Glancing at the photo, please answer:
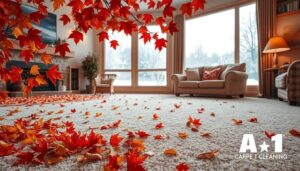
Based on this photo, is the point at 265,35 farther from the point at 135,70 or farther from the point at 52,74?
the point at 52,74

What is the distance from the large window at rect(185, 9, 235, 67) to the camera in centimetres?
585

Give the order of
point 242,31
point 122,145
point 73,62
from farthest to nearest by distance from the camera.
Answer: point 73,62 → point 242,31 → point 122,145

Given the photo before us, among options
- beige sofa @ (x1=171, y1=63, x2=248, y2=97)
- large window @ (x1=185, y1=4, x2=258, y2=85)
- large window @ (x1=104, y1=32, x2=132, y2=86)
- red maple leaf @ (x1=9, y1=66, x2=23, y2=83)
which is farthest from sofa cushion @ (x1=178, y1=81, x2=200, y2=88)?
red maple leaf @ (x1=9, y1=66, x2=23, y2=83)

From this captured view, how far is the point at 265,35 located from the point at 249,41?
2.08ft

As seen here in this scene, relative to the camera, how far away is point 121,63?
7.34 meters

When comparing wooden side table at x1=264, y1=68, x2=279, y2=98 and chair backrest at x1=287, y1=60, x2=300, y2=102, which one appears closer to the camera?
chair backrest at x1=287, y1=60, x2=300, y2=102

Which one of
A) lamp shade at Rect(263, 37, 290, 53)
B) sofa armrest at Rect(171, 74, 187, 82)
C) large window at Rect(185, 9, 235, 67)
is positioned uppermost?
large window at Rect(185, 9, 235, 67)

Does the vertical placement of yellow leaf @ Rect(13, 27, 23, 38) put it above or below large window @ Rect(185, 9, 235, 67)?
below

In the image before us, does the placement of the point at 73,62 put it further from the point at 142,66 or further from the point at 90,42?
the point at 142,66

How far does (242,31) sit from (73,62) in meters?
5.11

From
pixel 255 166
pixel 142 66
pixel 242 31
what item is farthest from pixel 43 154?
pixel 142 66

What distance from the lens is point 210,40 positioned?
628 centimetres

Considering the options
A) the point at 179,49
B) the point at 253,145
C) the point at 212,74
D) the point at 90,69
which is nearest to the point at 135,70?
the point at 90,69

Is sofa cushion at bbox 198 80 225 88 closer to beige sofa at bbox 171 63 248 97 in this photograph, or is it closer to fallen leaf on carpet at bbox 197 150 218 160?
beige sofa at bbox 171 63 248 97
